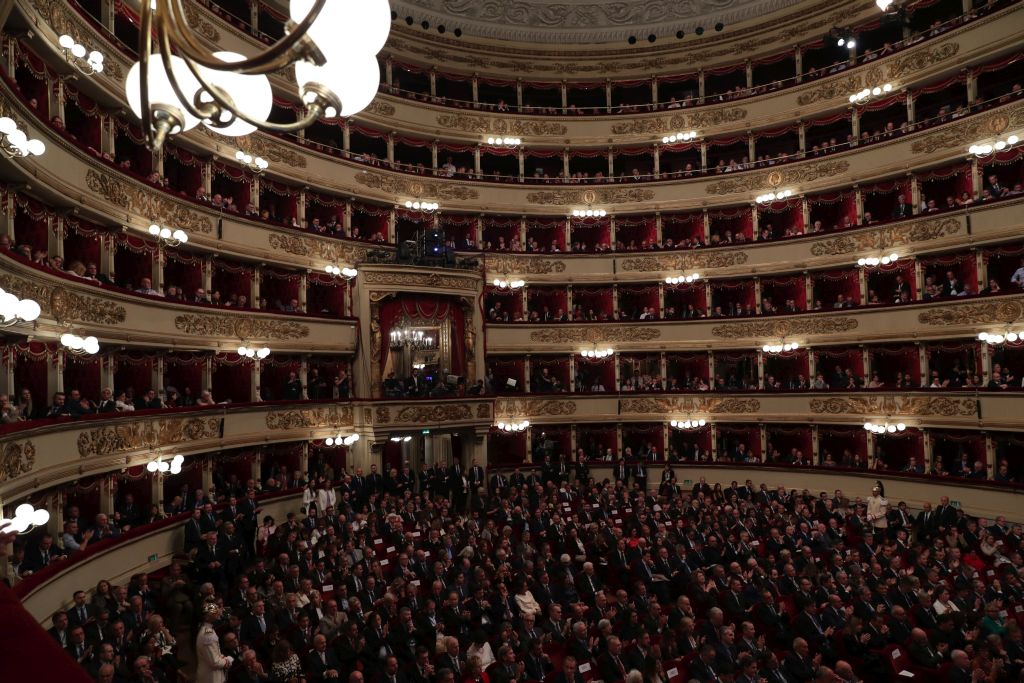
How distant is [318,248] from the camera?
2145cm

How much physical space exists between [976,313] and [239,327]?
1942 centimetres

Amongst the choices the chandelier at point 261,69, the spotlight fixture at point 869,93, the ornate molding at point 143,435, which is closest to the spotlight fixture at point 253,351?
the ornate molding at point 143,435

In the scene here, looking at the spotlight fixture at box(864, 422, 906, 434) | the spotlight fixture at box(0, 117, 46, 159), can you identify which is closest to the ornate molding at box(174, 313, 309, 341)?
the spotlight fixture at box(0, 117, 46, 159)

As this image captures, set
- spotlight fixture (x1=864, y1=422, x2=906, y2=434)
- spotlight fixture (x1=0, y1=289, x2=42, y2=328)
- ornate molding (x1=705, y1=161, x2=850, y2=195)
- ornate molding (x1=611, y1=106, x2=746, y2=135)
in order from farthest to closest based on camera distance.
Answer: ornate molding (x1=611, y1=106, x2=746, y2=135)
ornate molding (x1=705, y1=161, x2=850, y2=195)
spotlight fixture (x1=864, y1=422, x2=906, y2=434)
spotlight fixture (x1=0, y1=289, x2=42, y2=328)

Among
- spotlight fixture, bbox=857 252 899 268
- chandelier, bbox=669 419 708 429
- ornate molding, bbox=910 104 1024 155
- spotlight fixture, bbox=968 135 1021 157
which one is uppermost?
ornate molding, bbox=910 104 1024 155

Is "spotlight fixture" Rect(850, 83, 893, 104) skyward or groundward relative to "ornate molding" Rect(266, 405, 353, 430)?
skyward

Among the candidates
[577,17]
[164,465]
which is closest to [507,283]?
[577,17]

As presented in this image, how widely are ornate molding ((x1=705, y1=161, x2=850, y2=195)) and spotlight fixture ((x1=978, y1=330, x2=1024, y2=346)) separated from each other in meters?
7.28

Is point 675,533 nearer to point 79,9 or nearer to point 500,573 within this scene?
point 500,573

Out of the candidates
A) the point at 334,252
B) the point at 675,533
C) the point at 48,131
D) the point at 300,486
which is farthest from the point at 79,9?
the point at 675,533

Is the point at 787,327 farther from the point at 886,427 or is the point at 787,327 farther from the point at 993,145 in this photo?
the point at 993,145

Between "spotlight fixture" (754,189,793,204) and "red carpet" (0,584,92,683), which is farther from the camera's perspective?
"spotlight fixture" (754,189,793,204)

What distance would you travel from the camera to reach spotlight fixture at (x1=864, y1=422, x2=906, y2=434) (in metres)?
19.7

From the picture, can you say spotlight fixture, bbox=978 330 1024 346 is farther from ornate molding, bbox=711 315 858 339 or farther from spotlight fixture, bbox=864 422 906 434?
ornate molding, bbox=711 315 858 339
